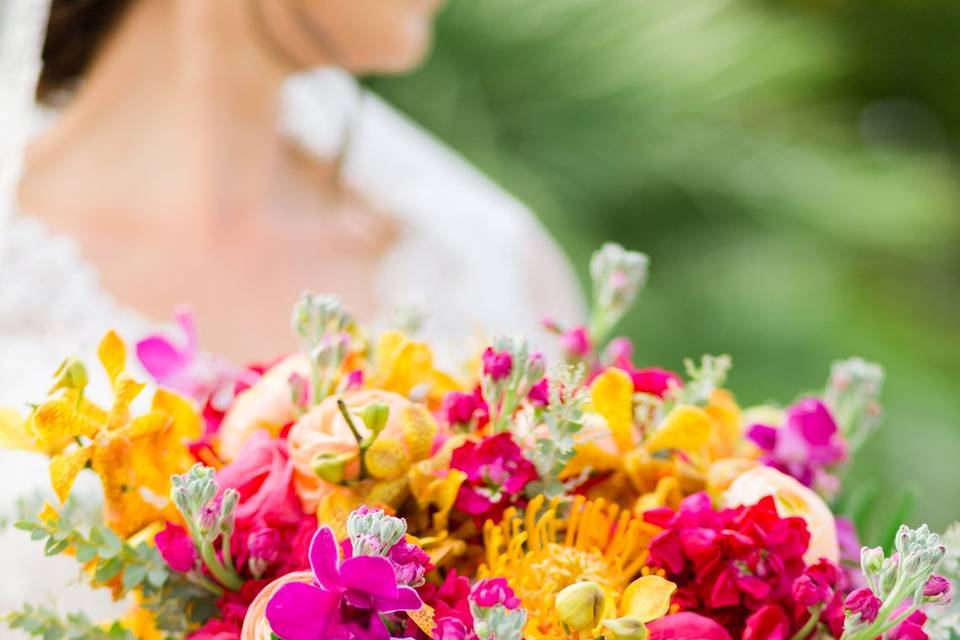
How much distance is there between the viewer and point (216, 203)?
1.18 meters

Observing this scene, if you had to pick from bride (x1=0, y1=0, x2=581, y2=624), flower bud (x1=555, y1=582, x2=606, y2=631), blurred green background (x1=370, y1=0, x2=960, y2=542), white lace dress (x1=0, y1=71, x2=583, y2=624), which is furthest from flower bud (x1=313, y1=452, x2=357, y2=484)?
blurred green background (x1=370, y1=0, x2=960, y2=542)

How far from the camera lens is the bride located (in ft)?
3.62

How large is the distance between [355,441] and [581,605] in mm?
118

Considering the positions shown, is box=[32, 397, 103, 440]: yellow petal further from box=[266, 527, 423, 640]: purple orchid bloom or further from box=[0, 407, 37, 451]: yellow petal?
box=[266, 527, 423, 640]: purple orchid bloom

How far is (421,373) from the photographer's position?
0.55 metres

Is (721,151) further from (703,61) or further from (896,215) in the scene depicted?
(896,215)

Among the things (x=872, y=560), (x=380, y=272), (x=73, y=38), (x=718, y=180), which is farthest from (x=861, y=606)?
(x=718, y=180)

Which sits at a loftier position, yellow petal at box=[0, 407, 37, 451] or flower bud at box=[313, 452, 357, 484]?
flower bud at box=[313, 452, 357, 484]

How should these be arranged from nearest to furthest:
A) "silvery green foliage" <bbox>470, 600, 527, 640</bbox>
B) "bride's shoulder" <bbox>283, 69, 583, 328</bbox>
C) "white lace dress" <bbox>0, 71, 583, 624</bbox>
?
"silvery green foliage" <bbox>470, 600, 527, 640</bbox>, "white lace dress" <bbox>0, 71, 583, 624</bbox>, "bride's shoulder" <bbox>283, 69, 583, 328</bbox>

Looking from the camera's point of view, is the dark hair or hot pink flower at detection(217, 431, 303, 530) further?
the dark hair

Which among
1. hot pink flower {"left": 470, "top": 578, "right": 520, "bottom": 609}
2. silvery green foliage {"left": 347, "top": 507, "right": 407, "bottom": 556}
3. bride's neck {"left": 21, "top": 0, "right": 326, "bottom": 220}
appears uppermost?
silvery green foliage {"left": 347, "top": 507, "right": 407, "bottom": 556}

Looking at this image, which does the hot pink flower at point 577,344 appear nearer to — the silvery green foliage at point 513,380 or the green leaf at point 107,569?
the silvery green foliage at point 513,380

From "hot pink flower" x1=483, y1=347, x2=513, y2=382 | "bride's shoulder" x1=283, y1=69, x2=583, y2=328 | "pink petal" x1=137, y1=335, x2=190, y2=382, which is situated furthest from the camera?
"bride's shoulder" x1=283, y1=69, x2=583, y2=328

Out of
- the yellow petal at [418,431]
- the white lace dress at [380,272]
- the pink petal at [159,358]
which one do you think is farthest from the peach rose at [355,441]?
the white lace dress at [380,272]
